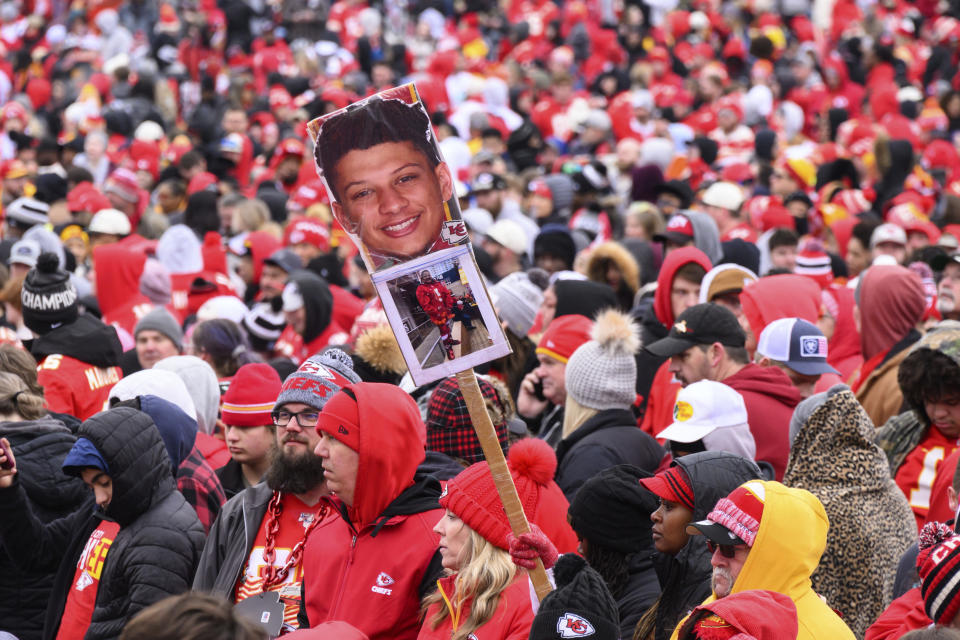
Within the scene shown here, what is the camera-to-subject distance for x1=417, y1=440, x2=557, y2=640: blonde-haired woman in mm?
3961

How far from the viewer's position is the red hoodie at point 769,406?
5871 mm

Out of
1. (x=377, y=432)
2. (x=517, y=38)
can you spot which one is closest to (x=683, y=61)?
(x=517, y=38)

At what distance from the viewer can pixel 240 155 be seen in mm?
17469

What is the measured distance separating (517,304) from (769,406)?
234cm

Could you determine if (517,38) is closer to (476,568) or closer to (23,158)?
(23,158)

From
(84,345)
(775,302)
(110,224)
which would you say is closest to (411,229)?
(775,302)

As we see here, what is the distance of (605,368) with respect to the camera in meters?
5.99

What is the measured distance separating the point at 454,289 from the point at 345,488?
889 millimetres

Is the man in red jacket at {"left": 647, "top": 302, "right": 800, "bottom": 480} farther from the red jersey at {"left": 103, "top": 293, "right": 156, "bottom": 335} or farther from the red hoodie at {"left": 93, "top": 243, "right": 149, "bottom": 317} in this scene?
the red hoodie at {"left": 93, "top": 243, "right": 149, "bottom": 317}

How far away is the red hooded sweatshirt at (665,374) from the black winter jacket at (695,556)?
211 centimetres

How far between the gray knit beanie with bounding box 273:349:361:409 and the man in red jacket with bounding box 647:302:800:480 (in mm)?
1688

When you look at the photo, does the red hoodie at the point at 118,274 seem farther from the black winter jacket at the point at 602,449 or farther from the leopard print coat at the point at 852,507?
the leopard print coat at the point at 852,507

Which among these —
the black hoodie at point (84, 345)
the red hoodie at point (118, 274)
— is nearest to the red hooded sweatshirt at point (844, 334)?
the black hoodie at point (84, 345)

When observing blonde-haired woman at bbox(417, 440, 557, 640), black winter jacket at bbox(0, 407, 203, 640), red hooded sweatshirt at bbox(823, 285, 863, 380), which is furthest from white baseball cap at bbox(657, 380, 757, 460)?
red hooded sweatshirt at bbox(823, 285, 863, 380)
